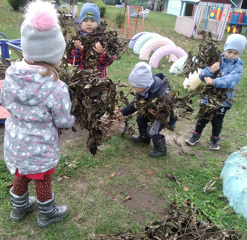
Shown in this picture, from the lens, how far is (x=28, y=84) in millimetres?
1826

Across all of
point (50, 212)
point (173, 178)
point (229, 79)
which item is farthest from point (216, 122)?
point (50, 212)

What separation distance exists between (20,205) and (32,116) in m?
1.06

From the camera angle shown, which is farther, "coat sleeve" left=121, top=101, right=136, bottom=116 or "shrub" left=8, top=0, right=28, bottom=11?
"shrub" left=8, top=0, right=28, bottom=11

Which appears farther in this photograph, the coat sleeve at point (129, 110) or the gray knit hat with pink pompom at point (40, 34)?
the coat sleeve at point (129, 110)

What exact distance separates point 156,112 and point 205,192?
1204mm

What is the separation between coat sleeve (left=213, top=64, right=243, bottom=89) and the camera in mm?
3668

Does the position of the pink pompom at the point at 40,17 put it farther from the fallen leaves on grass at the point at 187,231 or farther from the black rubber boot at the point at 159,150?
the black rubber boot at the point at 159,150

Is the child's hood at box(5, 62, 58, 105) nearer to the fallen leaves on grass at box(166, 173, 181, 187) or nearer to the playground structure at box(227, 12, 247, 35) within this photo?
the fallen leaves on grass at box(166, 173, 181, 187)

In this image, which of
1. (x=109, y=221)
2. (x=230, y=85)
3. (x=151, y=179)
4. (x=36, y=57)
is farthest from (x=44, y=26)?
(x=230, y=85)

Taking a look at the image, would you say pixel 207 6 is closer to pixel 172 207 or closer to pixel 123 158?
pixel 123 158

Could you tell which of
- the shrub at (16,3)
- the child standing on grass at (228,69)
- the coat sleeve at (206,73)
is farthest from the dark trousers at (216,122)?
the shrub at (16,3)

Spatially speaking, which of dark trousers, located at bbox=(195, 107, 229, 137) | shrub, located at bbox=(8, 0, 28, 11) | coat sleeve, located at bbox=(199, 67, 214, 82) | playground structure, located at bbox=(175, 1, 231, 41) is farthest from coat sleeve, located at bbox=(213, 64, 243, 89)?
shrub, located at bbox=(8, 0, 28, 11)

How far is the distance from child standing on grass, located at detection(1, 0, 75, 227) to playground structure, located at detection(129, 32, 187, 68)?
5872 millimetres

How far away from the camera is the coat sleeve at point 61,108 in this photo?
6.38 feet
